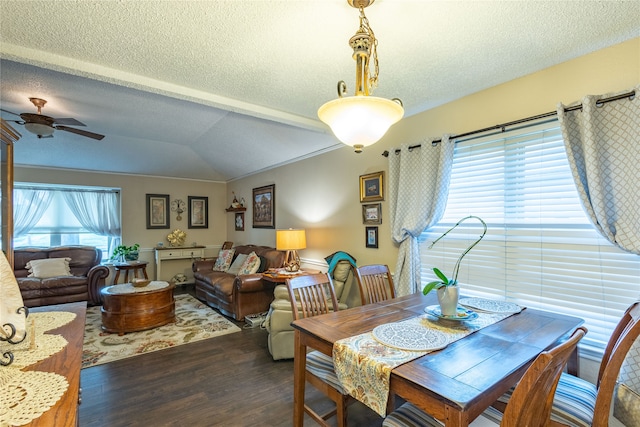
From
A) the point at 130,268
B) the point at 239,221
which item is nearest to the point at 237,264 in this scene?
the point at 239,221

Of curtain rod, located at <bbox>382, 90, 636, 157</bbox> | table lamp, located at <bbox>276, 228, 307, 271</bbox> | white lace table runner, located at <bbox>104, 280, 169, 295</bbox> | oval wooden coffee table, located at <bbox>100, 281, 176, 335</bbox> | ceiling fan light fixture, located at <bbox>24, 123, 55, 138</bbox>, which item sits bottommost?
oval wooden coffee table, located at <bbox>100, 281, 176, 335</bbox>

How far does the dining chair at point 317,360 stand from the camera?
1.61m

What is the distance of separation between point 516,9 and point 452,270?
74.9 inches

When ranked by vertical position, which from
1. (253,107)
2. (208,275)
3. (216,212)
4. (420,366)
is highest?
(253,107)

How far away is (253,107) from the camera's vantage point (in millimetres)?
2791

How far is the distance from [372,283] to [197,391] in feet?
5.44

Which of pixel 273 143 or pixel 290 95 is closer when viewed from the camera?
pixel 290 95

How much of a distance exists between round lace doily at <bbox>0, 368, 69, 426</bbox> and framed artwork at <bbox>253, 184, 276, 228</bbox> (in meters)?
4.14

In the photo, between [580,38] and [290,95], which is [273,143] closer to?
[290,95]

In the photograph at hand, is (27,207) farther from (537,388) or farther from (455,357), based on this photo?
(537,388)

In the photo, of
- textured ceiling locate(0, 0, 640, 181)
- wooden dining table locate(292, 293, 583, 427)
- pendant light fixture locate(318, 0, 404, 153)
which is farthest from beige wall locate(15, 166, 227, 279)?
pendant light fixture locate(318, 0, 404, 153)

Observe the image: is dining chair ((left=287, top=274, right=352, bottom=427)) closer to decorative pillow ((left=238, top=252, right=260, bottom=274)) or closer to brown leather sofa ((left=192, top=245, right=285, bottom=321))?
brown leather sofa ((left=192, top=245, right=285, bottom=321))

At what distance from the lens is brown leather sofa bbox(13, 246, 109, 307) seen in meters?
4.26

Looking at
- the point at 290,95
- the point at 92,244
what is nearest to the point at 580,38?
the point at 290,95
